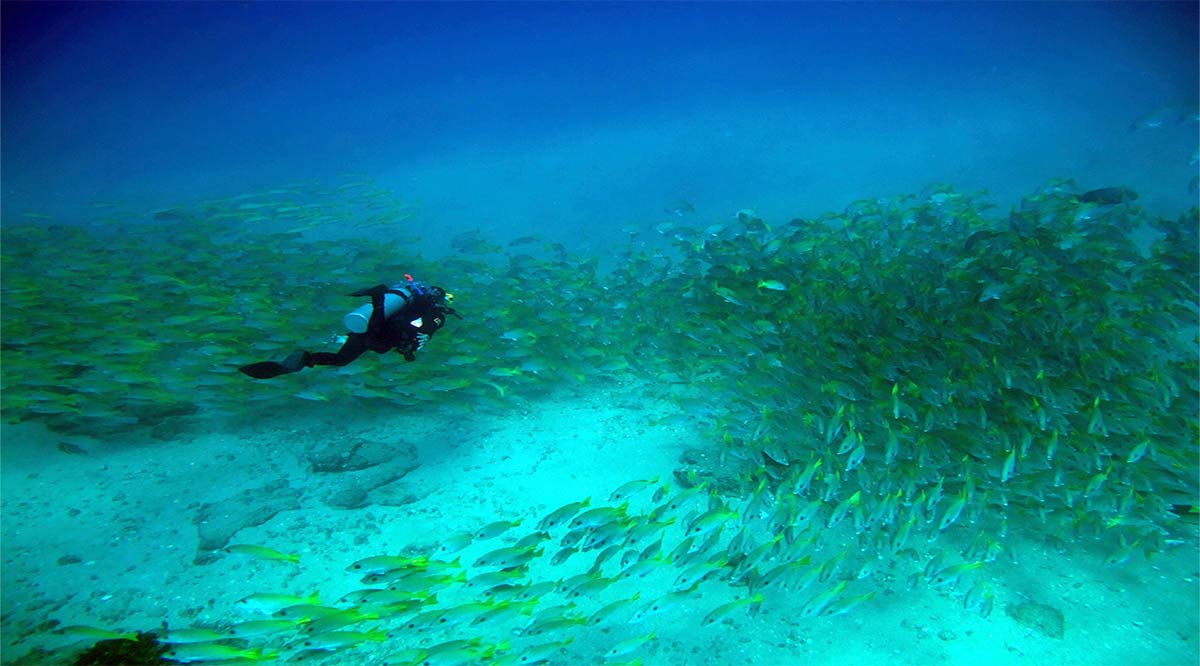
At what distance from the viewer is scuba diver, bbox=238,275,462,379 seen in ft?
14.6

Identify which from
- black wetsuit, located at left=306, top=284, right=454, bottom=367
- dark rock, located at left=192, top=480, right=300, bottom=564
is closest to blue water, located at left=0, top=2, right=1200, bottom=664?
dark rock, located at left=192, top=480, right=300, bottom=564

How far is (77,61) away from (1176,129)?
62.4 metres

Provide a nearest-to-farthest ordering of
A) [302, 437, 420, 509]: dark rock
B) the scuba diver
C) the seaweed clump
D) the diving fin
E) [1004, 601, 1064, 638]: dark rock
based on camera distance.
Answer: the seaweed clump, [1004, 601, 1064, 638]: dark rock, the scuba diver, the diving fin, [302, 437, 420, 509]: dark rock

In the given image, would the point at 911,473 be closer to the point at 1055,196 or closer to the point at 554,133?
the point at 1055,196

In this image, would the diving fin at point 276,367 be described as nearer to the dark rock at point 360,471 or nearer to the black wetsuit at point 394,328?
the black wetsuit at point 394,328

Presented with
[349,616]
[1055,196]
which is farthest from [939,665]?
[1055,196]

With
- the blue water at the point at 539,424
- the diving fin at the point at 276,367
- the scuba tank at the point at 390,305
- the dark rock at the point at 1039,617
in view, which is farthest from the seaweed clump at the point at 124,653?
the dark rock at the point at 1039,617

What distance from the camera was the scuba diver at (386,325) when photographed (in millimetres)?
4457

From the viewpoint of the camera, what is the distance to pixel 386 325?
4.50 metres

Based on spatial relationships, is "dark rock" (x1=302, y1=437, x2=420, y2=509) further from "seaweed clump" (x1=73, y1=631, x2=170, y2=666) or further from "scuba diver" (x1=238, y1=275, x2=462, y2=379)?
"seaweed clump" (x1=73, y1=631, x2=170, y2=666)

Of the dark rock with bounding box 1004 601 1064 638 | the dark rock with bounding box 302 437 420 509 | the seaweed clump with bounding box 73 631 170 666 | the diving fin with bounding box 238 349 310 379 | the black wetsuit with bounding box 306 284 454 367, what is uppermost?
the black wetsuit with bounding box 306 284 454 367

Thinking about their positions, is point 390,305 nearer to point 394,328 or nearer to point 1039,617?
point 394,328

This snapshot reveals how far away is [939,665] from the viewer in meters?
4.06

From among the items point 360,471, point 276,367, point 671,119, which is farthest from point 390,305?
point 671,119
